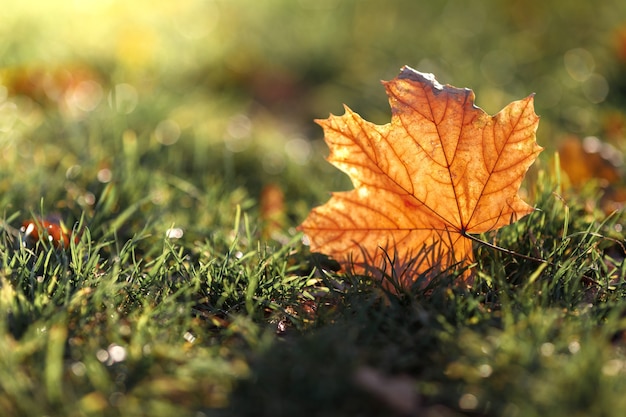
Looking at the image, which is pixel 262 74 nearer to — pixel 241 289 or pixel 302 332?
pixel 241 289

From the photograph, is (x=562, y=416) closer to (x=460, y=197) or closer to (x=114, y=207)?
(x=460, y=197)

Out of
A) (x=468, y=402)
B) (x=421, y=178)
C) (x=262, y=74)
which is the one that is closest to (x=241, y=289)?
(x=421, y=178)

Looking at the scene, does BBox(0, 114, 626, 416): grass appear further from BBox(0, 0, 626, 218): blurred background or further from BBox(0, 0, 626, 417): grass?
BBox(0, 0, 626, 218): blurred background

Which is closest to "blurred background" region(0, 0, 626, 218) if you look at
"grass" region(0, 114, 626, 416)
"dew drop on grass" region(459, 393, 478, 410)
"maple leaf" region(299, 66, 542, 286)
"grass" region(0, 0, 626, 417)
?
"grass" region(0, 0, 626, 417)

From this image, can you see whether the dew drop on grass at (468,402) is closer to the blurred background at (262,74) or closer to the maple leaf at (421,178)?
the maple leaf at (421,178)

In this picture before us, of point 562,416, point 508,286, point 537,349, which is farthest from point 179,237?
point 562,416

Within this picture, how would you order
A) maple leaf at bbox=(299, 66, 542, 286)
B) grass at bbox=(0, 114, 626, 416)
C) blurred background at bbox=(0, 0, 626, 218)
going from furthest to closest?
blurred background at bbox=(0, 0, 626, 218)
maple leaf at bbox=(299, 66, 542, 286)
grass at bbox=(0, 114, 626, 416)
